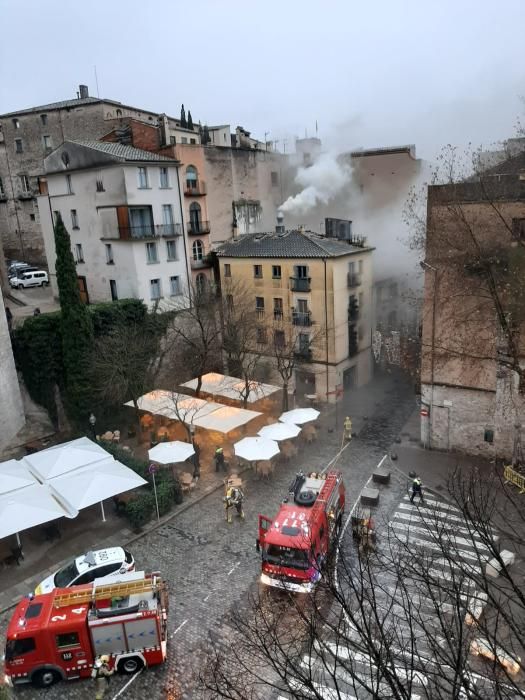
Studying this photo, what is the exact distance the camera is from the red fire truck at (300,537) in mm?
15078

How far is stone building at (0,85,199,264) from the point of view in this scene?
49.8 meters

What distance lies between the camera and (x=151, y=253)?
A: 111ft

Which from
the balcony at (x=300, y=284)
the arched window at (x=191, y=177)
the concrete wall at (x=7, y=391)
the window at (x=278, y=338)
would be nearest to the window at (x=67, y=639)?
the concrete wall at (x=7, y=391)

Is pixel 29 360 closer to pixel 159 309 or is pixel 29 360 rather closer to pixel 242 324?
pixel 159 309

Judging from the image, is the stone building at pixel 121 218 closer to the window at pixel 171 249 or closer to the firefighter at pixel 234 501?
the window at pixel 171 249

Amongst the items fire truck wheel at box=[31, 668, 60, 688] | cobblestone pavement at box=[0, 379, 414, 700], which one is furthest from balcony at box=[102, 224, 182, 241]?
fire truck wheel at box=[31, 668, 60, 688]

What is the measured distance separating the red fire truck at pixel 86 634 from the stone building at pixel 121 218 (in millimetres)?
22583

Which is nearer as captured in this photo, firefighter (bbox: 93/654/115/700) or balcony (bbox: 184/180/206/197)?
firefighter (bbox: 93/654/115/700)

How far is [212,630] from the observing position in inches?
569

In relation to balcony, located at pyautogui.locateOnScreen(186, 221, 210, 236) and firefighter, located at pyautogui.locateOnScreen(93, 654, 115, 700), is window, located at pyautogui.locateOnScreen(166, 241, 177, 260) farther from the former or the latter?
firefighter, located at pyautogui.locateOnScreen(93, 654, 115, 700)

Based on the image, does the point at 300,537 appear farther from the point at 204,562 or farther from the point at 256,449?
the point at 256,449

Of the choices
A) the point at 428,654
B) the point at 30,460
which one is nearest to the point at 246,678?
the point at 428,654

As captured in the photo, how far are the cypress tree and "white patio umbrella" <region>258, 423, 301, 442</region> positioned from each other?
384 inches

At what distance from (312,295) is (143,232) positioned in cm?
1159
